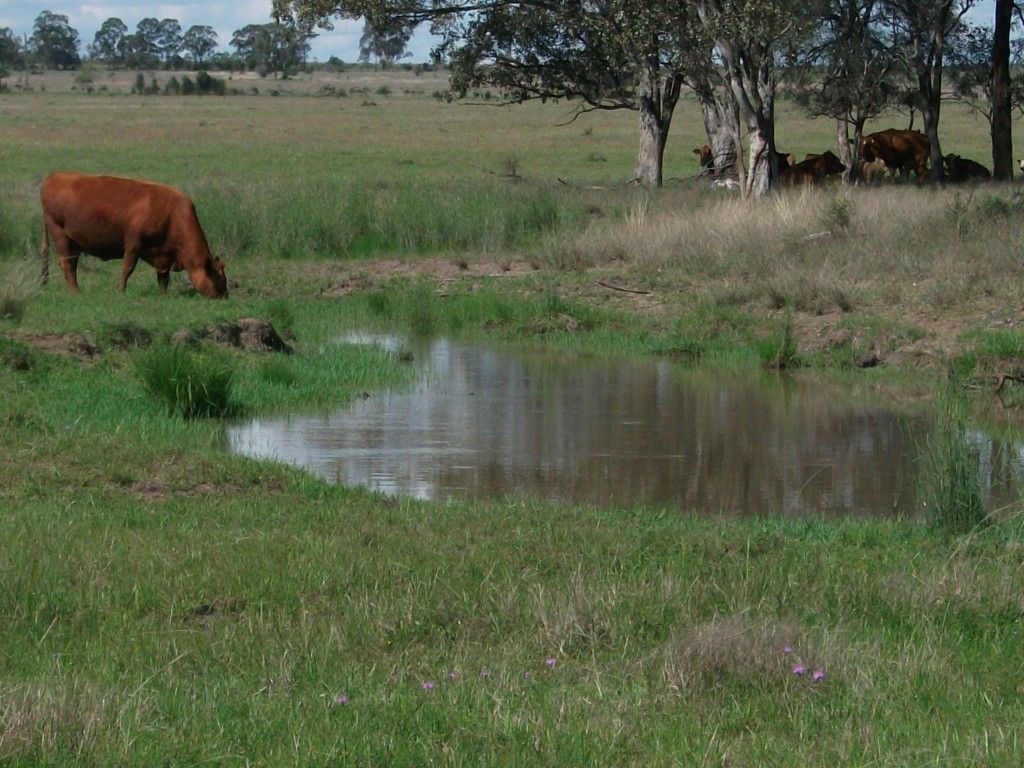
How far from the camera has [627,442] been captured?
11016mm

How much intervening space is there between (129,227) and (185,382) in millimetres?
6375

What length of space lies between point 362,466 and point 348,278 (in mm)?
9820

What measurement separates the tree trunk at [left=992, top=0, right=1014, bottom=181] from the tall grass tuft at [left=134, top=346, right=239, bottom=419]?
22.2 m

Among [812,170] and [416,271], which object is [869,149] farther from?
[416,271]

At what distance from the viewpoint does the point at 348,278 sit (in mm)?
19562

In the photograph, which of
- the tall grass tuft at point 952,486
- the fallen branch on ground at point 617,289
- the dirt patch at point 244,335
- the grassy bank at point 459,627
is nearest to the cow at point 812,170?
the fallen branch on ground at point 617,289

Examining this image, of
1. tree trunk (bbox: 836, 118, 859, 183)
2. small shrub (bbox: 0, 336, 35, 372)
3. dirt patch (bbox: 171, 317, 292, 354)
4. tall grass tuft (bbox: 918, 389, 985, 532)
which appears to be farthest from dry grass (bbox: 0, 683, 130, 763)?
tree trunk (bbox: 836, 118, 859, 183)

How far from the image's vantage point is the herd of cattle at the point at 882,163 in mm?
29469

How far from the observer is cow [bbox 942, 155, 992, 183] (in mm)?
29984

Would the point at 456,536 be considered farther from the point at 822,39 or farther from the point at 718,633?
the point at 822,39

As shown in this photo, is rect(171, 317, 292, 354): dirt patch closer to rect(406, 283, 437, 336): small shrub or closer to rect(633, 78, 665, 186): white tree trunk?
rect(406, 283, 437, 336): small shrub

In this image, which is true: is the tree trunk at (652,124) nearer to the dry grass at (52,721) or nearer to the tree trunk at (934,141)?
the tree trunk at (934,141)

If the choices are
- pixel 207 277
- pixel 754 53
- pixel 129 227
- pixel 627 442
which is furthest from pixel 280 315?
pixel 754 53

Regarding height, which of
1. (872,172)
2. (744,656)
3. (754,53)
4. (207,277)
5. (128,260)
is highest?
(754,53)
